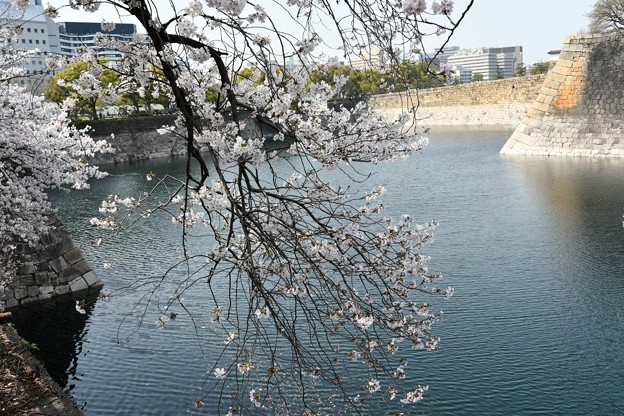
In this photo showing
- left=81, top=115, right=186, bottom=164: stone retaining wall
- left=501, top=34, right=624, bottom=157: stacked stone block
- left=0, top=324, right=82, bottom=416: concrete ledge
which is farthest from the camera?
left=81, top=115, right=186, bottom=164: stone retaining wall

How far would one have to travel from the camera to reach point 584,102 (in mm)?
17484

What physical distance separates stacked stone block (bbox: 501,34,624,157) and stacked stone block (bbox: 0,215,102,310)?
1292 centimetres

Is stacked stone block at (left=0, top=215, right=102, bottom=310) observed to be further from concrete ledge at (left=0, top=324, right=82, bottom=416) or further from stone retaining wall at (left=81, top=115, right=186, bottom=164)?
stone retaining wall at (left=81, top=115, right=186, bottom=164)

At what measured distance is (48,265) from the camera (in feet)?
29.1

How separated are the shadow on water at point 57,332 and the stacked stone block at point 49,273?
0.50 feet

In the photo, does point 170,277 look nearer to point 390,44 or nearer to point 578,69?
point 390,44

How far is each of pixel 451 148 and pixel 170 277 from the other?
14993 mm

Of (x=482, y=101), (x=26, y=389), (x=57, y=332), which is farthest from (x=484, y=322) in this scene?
(x=482, y=101)

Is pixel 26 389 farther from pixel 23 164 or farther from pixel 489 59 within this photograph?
pixel 489 59

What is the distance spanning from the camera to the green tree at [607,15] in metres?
20.2

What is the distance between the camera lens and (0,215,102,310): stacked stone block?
339 inches

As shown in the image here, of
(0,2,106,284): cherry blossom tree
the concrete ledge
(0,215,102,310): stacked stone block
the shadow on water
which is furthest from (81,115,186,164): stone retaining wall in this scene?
the concrete ledge

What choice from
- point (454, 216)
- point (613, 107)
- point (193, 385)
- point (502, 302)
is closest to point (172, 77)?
point (193, 385)

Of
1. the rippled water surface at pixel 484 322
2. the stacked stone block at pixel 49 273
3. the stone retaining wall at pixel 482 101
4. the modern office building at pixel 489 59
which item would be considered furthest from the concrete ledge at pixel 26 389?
the modern office building at pixel 489 59
